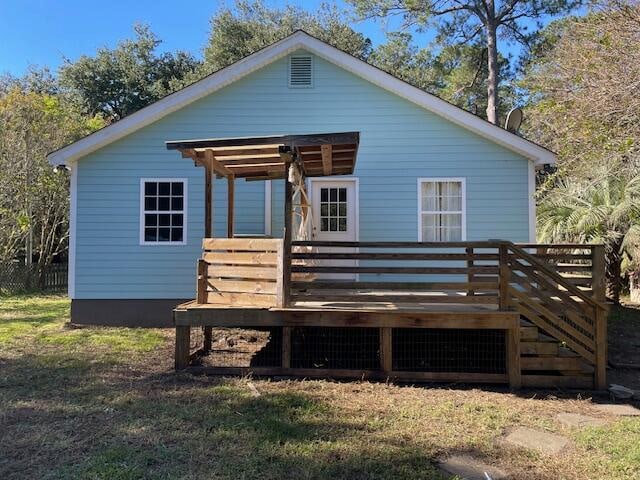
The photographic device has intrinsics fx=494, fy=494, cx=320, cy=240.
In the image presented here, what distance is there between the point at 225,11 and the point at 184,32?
4.62m

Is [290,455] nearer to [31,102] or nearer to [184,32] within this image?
[31,102]

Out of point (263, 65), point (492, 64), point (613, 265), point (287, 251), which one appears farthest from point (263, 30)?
point (287, 251)

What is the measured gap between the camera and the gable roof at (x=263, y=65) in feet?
29.7

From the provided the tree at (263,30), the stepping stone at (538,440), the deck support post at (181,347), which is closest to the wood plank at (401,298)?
the deck support post at (181,347)

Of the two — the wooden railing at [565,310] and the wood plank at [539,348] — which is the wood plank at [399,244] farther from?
the wood plank at [539,348]

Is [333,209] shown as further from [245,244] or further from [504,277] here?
[504,277]

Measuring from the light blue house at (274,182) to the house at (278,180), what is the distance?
0.06 feet

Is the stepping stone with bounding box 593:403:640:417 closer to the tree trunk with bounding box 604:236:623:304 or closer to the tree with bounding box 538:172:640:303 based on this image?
the tree with bounding box 538:172:640:303

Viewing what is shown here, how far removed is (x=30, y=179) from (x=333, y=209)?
39.7 feet

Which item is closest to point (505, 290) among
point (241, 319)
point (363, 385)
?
point (363, 385)

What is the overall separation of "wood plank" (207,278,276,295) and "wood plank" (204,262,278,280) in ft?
0.25

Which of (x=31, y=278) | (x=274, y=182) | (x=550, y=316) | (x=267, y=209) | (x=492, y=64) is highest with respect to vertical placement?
(x=492, y=64)

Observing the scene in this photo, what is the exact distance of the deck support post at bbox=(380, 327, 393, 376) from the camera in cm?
606

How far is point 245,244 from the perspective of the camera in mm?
6340
